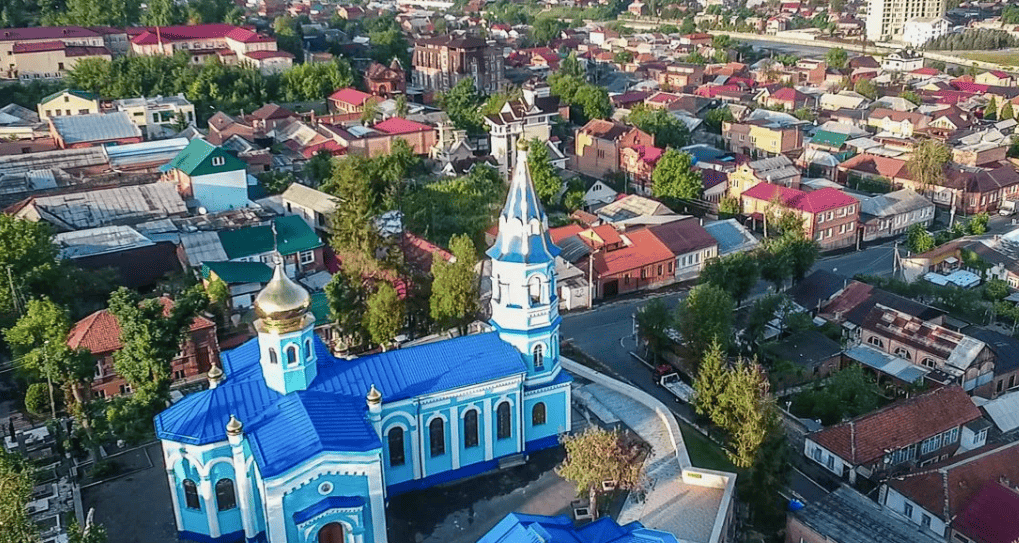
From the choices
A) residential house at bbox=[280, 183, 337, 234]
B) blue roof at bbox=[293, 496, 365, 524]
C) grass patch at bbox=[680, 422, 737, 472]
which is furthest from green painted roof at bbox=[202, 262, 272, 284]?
grass patch at bbox=[680, 422, 737, 472]

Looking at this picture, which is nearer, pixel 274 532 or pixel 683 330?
pixel 274 532

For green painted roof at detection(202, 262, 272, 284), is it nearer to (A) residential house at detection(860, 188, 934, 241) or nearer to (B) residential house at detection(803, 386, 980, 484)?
(B) residential house at detection(803, 386, 980, 484)

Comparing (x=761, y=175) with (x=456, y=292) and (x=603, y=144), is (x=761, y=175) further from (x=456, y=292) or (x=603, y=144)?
(x=456, y=292)

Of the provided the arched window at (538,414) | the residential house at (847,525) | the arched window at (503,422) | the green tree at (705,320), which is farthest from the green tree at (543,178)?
the residential house at (847,525)

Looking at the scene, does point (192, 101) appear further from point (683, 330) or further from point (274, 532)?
point (274, 532)

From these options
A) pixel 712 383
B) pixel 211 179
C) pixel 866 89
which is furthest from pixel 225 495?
pixel 866 89

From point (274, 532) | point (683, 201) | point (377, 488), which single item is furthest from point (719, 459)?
point (683, 201)
